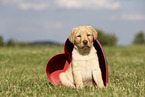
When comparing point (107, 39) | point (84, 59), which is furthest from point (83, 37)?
point (107, 39)

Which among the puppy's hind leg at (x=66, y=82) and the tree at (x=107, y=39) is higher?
the puppy's hind leg at (x=66, y=82)

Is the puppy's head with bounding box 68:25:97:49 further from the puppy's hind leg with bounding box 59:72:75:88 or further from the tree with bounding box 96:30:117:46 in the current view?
the tree with bounding box 96:30:117:46

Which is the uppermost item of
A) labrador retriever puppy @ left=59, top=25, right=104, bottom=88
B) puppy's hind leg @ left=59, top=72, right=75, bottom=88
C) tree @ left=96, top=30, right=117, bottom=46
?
labrador retriever puppy @ left=59, top=25, right=104, bottom=88

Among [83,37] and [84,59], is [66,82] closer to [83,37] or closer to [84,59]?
[84,59]

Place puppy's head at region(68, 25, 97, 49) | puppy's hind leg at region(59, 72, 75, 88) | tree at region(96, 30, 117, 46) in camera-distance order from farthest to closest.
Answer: tree at region(96, 30, 117, 46)
puppy's hind leg at region(59, 72, 75, 88)
puppy's head at region(68, 25, 97, 49)

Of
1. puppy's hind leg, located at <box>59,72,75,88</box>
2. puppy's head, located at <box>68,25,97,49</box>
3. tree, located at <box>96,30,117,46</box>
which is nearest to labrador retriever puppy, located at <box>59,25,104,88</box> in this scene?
puppy's head, located at <box>68,25,97,49</box>

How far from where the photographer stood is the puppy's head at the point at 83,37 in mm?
2959

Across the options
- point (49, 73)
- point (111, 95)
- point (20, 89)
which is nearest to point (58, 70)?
point (49, 73)

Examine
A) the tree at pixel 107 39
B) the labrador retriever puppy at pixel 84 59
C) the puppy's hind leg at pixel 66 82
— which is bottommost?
the tree at pixel 107 39

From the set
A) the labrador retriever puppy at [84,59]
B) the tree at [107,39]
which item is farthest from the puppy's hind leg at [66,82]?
the tree at [107,39]

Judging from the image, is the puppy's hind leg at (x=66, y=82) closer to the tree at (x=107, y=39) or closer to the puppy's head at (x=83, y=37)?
the puppy's head at (x=83, y=37)

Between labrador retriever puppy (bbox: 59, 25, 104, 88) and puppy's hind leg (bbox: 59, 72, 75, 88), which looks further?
puppy's hind leg (bbox: 59, 72, 75, 88)

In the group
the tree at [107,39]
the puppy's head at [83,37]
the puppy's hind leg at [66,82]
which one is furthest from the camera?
the tree at [107,39]

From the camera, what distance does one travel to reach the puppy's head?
116 inches
